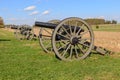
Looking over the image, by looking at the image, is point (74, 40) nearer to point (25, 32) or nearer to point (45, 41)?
point (45, 41)

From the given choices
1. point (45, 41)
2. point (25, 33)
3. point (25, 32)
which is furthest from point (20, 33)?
point (45, 41)

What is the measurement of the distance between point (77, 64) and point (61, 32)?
6.27ft

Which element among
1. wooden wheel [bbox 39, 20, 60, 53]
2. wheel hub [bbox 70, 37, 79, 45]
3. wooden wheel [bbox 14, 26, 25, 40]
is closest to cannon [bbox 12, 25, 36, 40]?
wooden wheel [bbox 14, 26, 25, 40]

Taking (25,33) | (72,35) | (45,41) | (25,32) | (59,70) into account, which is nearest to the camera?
(59,70)

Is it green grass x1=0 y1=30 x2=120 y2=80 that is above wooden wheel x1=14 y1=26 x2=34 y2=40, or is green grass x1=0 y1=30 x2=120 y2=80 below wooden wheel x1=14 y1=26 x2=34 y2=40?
below

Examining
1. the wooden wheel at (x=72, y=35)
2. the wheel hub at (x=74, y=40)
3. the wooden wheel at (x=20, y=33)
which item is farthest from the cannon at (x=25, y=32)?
the wheel hub at (x=74, y=40)

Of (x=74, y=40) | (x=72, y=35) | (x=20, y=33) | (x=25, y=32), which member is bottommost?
(x=20, y=33)

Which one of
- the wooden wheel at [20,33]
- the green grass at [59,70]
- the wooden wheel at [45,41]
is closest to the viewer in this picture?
the green grass at [59,70]

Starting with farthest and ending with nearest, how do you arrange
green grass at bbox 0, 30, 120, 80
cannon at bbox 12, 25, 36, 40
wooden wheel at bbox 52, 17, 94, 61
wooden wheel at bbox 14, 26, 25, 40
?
wooden wheel at bbox 14, 26, 25, 40 < cannon at bbox 12, 25, 36, 40 < wooden wheel at bbox 52, 17, 94, 61 < green grass at bbox 0, 30, 120, 80

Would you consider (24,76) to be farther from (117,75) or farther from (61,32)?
(61,32)

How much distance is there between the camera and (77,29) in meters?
13.9

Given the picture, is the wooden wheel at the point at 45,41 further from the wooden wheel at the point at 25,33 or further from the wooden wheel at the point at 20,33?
the wooden wheel at the point at 20,33

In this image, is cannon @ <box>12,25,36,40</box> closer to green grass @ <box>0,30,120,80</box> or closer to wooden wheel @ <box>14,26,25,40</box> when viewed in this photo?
wooden wheel @ <box>14,26,25,40</box>

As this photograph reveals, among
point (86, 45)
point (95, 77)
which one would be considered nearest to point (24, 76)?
point (95, 77)
